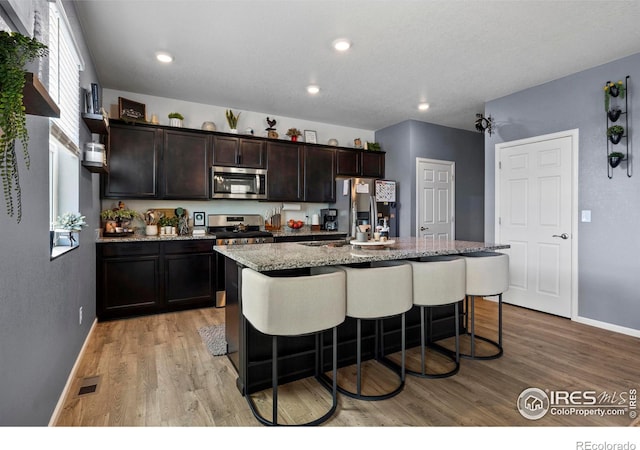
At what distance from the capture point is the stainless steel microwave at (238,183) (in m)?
4.48

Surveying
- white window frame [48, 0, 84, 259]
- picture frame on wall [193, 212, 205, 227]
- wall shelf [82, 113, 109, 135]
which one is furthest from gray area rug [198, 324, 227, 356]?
wall shelf [82, 113, 109, 135]

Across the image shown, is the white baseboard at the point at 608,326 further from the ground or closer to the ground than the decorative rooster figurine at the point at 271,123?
closer to the ground

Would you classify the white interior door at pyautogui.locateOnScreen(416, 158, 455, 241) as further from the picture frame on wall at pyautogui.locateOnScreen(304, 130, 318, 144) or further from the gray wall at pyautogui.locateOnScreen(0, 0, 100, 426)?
the gray wall at pyautogui.locateOnScreen(0, 0, 100, 426)

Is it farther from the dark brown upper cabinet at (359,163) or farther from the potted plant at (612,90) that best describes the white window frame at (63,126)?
the potted plant at (612,90)

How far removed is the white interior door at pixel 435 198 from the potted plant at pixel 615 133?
2453 mm

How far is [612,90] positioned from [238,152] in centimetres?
422

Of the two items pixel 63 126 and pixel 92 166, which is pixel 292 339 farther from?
pixel 92 166

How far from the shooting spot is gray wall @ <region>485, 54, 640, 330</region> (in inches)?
125

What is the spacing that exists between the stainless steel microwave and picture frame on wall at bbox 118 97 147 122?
1.01 m

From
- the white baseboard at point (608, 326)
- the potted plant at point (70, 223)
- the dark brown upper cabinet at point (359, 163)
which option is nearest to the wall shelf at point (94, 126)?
the potted plant at point (70, 223)

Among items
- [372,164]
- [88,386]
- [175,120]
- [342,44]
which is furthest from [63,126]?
[372,164]

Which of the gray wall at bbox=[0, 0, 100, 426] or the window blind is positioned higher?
the window blind
